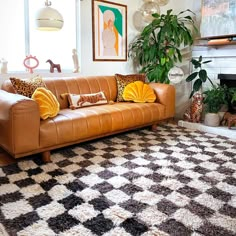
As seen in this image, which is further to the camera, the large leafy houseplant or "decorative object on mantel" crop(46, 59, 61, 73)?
the large leafy houseplant

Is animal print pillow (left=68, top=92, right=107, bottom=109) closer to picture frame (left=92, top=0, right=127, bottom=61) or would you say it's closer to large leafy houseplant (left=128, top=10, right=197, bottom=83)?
picture frame (left=92, top=0, right=127, bottom=61)

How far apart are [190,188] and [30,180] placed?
124cm

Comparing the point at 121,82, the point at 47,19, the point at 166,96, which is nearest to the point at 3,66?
the point at 47,19

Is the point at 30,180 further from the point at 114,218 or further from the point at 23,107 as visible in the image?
the point at 114,218

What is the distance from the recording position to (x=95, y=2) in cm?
380

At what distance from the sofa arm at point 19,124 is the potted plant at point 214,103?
7.78 ft

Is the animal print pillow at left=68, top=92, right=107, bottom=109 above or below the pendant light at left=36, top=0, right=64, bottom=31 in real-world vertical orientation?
below

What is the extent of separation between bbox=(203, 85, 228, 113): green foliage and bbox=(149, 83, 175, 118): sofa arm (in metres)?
0.50

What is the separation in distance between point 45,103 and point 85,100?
72 centimetres

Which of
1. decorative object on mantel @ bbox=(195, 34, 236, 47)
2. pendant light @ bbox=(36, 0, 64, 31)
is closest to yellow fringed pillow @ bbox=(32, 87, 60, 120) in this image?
pendant light @ bbox=(36, 0, 64, 31)

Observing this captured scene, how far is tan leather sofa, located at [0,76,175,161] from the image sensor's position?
225cm

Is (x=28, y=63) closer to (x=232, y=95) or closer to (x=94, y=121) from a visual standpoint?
(x=94, y=121)

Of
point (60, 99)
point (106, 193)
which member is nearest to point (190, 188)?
point (106, 193)

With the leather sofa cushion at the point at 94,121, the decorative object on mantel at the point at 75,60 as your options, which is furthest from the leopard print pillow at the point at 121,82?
the decorative object on mantel at the point at 75,60
